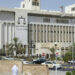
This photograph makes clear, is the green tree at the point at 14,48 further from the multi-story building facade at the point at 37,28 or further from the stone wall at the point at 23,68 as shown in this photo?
the stone wall at the point at 23,68

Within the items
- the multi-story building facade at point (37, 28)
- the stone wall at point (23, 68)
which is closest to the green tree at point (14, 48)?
the multi-story building facade at point (37, 28)

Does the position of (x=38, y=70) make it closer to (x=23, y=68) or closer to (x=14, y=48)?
(x=23, y=68)

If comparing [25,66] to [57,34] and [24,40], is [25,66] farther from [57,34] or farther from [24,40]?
[57,34]

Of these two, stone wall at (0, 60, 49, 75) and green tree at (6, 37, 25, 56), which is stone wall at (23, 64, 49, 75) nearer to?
stone wall at (0, 60, 49, 75)

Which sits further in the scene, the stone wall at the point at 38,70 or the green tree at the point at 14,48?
the green tree at the point at 14,48

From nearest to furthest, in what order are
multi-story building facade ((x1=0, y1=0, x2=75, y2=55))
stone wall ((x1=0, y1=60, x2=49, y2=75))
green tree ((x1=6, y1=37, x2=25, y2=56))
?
stone wall ((x1=0, y1=60, x2=49, y2=75)) < green tree ((x1=6, y1=37, x2=25, y2=56)) < multi-story building facade ((x1=0, y1=0, x2=75, y2=55))

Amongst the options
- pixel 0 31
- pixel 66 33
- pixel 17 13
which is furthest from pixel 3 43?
pixel 66 33

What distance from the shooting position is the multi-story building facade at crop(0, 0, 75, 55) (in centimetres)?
7469

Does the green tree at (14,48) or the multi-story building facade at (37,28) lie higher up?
the multi-story building facade at (37,28)

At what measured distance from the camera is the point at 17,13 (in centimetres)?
7469

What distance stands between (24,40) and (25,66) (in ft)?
175

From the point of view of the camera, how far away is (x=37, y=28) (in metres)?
77.8

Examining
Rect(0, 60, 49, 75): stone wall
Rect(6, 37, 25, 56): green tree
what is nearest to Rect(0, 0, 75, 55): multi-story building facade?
Rect(6, 37, 25, 56): green tree

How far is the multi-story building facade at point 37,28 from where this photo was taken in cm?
7469
